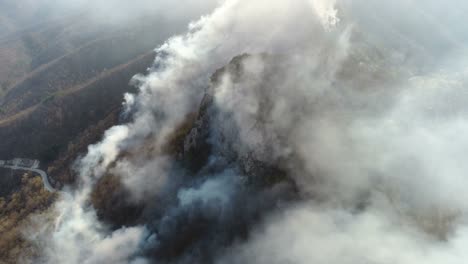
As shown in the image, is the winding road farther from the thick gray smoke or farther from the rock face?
the rock face

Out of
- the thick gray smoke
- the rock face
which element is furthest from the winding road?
the rock face

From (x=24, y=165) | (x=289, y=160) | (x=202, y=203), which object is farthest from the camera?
(x=24, y=165)

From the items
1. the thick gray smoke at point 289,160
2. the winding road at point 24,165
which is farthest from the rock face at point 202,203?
the winding road at point 24,165

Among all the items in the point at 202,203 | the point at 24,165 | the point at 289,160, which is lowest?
the point at 202,203

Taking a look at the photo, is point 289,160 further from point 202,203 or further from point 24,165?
point 24,165

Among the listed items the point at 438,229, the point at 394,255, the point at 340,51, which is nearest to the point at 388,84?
the point at 340,51


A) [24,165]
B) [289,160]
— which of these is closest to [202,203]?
[289,160]

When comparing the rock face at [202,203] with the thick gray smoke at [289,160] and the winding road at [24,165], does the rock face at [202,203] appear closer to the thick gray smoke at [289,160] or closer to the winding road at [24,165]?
the thick gray smoke at [289,160]

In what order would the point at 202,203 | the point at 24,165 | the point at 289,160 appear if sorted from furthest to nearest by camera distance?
the point at 24,165 < the point at 289,160 < the point at 202,203
